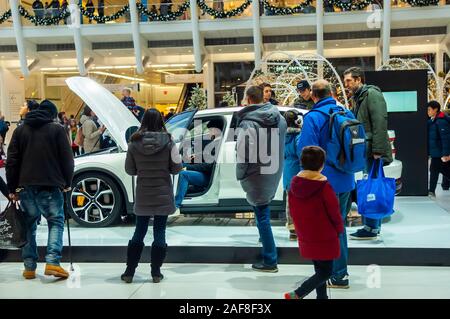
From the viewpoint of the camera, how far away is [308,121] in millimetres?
4316

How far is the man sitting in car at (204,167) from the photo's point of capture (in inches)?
232

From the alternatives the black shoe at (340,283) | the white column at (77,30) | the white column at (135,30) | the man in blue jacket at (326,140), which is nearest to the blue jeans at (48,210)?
the man in blue jacket at (326,140)

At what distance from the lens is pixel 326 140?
14.3 ft

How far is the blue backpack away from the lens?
14.0 feet

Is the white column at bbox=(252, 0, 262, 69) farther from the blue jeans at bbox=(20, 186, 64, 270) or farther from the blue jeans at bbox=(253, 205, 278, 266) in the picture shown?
the blue jeans at bbox=(20, 186, 64, 270)

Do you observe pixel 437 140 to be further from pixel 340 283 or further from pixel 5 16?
pixel 5 16

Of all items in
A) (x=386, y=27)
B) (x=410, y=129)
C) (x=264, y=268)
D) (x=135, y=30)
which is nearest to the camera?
(x=264, y=268)

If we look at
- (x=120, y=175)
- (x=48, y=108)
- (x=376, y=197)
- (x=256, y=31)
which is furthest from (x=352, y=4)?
(x=48, y=108)

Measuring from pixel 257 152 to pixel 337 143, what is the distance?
705 millimetres

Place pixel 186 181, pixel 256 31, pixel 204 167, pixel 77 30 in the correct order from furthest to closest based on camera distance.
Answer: pixel 77 30
pixel 256 31
pixel 204 167
pixel 186 181

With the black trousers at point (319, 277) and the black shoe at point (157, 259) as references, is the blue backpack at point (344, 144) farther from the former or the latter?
the black shoe at point (157, 259)

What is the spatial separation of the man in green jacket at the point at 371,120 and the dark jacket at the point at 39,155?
2.82 m

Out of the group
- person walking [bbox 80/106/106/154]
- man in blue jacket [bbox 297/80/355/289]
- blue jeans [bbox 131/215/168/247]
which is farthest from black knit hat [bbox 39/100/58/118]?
person walking [bbox 80/106/106/154]
